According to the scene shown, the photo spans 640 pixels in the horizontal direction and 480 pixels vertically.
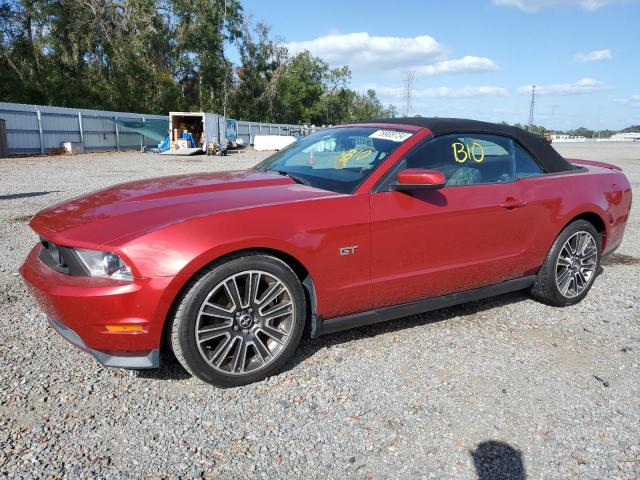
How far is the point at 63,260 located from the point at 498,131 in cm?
326

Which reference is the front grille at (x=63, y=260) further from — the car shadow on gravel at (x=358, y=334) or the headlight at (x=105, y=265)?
the car shadow on gravel at (x=358, y=334)

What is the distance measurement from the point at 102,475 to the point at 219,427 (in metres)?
0.57

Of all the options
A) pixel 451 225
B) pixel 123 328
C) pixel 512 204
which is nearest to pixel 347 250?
pixel 451 225

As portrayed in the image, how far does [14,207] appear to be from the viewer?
888cm

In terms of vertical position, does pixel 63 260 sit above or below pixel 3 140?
below

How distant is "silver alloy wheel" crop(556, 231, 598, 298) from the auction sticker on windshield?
5.72ft

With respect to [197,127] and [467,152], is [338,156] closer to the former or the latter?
[467,152]

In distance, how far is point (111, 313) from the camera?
2.50 metres

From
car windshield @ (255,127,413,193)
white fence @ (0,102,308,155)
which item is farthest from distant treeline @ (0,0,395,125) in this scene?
car windshield @ (255,127,413,193)

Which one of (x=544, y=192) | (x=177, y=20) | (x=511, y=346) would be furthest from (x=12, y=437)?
(x=177, y=20)

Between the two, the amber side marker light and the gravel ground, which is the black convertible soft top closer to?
the gravel ground

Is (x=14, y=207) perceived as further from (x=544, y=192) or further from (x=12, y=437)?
(x=544, y=192)

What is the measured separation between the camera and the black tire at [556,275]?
411 cm

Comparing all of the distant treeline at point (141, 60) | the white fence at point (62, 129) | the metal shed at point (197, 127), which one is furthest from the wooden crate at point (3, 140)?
the distant treeline at point (141, 60)
